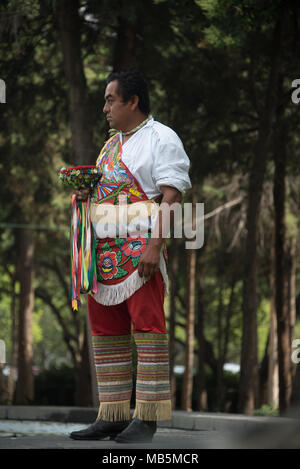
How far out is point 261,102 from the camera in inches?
553

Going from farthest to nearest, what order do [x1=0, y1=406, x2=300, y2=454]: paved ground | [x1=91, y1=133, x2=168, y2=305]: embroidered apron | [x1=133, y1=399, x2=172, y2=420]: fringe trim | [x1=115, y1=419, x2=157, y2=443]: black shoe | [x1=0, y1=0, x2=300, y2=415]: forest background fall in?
[x1=0, y1=0, x2=300, y2=415]: forest background, [x1=91, y1=133, x2=168, y2=305]: embroidered apron, [x1=133, y1=399, x2=172, y2=420]: fringe trim, [x1=115, y1=419, x2=157, y2=443]: black shoe, [x1=0, y1=406, x2=300, y2=454]: paved ground

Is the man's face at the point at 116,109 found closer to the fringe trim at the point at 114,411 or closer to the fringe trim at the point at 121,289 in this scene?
the fringe trim at the point at 121,289

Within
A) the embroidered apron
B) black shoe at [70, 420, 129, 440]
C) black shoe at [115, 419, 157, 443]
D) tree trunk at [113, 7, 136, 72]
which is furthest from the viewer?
tree trunk at [113, 7, 136, 72]

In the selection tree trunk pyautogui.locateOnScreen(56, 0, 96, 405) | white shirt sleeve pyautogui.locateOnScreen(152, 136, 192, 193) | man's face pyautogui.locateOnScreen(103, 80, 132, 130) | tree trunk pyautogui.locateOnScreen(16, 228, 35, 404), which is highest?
tree trunk pyautogui.locateOnScreen(56, 0, 96, 405)

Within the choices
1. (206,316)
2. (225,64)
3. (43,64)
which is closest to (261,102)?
(225,64)

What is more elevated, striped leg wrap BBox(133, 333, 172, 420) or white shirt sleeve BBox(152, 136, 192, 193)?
white shirt sleeve BBox(152, 136, 192, 193)

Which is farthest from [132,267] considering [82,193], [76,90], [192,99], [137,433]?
[192,99]

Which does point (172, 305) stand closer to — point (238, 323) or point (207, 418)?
point (238, 323)

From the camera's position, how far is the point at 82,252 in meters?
4.91

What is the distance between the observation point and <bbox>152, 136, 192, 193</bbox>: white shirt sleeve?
4.74 metres

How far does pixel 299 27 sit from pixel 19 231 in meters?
14.2

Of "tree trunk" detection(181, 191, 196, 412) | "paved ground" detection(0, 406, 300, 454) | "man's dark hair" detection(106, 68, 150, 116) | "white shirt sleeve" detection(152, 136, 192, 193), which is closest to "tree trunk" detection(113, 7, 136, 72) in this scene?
"paved ground" detection(0, 406, 300, 454)

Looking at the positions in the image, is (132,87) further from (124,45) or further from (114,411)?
(124,45)

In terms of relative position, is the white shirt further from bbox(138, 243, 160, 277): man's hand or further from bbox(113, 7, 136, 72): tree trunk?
bbox(113, 7, 136, 72): tree trunk
